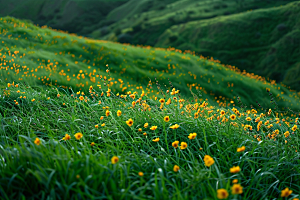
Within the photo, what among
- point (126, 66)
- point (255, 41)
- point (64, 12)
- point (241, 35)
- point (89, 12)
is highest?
point (64, 12)

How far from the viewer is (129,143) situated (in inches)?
126

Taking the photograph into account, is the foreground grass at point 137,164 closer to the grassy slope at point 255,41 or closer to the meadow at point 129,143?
the meadow at point 129,143

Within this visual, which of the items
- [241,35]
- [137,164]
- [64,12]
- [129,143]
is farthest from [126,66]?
[64,12]

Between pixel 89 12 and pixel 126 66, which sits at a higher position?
pixel 89 12

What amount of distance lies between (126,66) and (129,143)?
272 inches

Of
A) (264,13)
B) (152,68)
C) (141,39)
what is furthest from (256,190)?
(141,39)

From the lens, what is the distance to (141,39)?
93.1ft

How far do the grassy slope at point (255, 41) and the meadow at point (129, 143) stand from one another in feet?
39.0

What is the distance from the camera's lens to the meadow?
219cm

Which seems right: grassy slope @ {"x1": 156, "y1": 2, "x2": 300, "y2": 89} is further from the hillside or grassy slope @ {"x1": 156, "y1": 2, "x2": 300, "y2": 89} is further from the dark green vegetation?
the hillside

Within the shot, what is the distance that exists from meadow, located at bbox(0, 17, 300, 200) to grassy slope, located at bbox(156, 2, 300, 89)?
11890mm

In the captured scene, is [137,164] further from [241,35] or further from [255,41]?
[241,35]

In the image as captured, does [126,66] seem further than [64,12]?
No

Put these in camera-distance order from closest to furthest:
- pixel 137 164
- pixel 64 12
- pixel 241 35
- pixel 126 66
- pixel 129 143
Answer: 1. pixel 137 164
2. pixel 129 143
3. pixel 126 66
4. pixel 241 35
5. pixel 64 12
